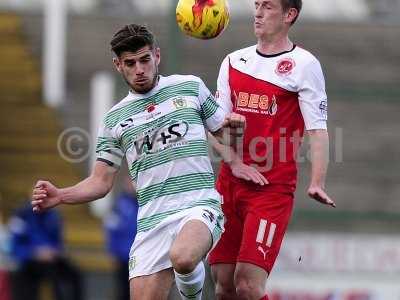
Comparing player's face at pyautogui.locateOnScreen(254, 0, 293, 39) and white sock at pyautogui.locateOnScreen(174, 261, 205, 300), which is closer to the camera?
white sock at pyautogui.locateOnScreen(174, 261, 205, 300)

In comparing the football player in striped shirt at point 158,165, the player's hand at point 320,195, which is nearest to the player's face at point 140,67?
the football player in striped shirt at point 158,165

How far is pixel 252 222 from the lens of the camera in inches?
317

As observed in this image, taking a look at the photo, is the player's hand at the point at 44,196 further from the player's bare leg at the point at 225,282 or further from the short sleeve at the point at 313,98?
the short sleeve at the point at 313,98

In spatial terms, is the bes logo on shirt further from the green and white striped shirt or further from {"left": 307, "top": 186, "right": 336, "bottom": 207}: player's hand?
{"left": 307, "top": 186, "right": 336, "bottom": 207}: player's hand

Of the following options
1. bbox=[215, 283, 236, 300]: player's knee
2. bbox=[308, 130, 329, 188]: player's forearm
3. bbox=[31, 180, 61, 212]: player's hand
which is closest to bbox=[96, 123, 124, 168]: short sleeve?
bbox=[31, 180, 61, 212]: player's hand

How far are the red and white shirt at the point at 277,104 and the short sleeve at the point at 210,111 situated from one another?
7.7 inches

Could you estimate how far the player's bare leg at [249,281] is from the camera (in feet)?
26.2

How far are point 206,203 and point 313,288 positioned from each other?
558cm

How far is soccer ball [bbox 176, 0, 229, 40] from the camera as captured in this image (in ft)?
26.6

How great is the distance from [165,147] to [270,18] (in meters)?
1.09

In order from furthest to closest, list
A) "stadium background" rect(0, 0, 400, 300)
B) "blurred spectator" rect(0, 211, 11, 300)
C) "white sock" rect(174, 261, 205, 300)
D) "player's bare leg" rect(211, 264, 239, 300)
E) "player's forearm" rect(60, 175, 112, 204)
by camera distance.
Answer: "blurred spectator" rect(0, 211, 11, 300) → "stadium background" rect(0, 0, 400, 300) → "player's bare leg" rect(211, 264, 239, 300) → "player's forearm" rect(60, 175, 112, 204) → "white sock" rect(174, 261, 205, 300)

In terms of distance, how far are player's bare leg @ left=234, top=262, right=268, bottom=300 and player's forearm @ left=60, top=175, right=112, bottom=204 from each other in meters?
0.98

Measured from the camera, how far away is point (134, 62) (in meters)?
7.63

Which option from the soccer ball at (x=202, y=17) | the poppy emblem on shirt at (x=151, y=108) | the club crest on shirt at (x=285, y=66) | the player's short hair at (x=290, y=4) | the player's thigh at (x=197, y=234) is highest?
the player's short hair at (x=290, y=4)
